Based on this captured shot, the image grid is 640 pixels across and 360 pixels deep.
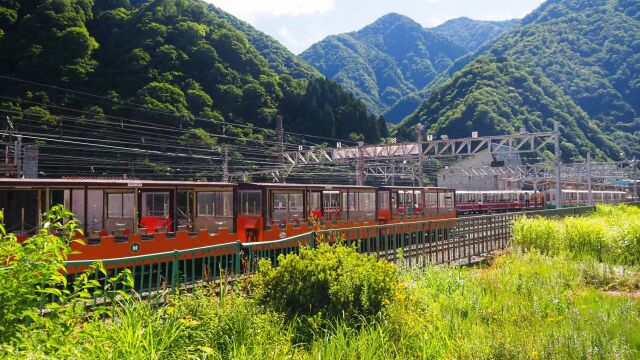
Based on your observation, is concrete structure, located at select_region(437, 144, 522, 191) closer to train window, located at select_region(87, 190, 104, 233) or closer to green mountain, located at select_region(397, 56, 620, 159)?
green mountain, located at select_region(397, 56, 620, 159)

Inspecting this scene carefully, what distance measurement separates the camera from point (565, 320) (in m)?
6.05

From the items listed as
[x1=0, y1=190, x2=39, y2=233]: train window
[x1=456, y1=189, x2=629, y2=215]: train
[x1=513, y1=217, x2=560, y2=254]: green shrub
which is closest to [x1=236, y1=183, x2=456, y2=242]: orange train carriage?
[x1=513, y1=217, x2=560, y2=254]: green shrub

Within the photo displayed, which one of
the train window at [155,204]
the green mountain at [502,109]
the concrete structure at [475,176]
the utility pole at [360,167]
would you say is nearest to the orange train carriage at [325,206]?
the train window at [155,204]

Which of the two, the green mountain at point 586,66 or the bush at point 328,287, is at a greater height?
the green mountain at point 586,66

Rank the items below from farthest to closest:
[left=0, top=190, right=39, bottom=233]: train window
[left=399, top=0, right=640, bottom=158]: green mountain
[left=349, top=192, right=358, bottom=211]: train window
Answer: [left=399, top=0, right=640, bottom=158]: green mountain → [left=349, top=192, right=358, bottom=211]: train window → [left=0, top=190, right=39, bottom=233]: train window

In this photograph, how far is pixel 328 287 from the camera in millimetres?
5863

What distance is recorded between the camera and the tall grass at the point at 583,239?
36.4ft

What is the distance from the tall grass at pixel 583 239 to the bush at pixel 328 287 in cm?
708

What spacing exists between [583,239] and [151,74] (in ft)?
175

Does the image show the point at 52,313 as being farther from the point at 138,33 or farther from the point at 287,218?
the point at 138,33

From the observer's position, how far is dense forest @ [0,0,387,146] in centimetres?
5181

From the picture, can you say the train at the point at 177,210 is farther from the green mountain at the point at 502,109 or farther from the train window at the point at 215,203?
the green mountain at the point at 502,109

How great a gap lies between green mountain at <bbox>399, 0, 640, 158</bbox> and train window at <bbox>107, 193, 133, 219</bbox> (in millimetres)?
75529

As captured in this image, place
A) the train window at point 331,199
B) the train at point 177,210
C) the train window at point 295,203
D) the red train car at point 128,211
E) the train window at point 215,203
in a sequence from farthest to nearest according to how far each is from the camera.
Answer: the train window at point 331,199, the train window at point 295,203, the train window at point 215,203, the train at point 177,210, the red train car at point 128,211
